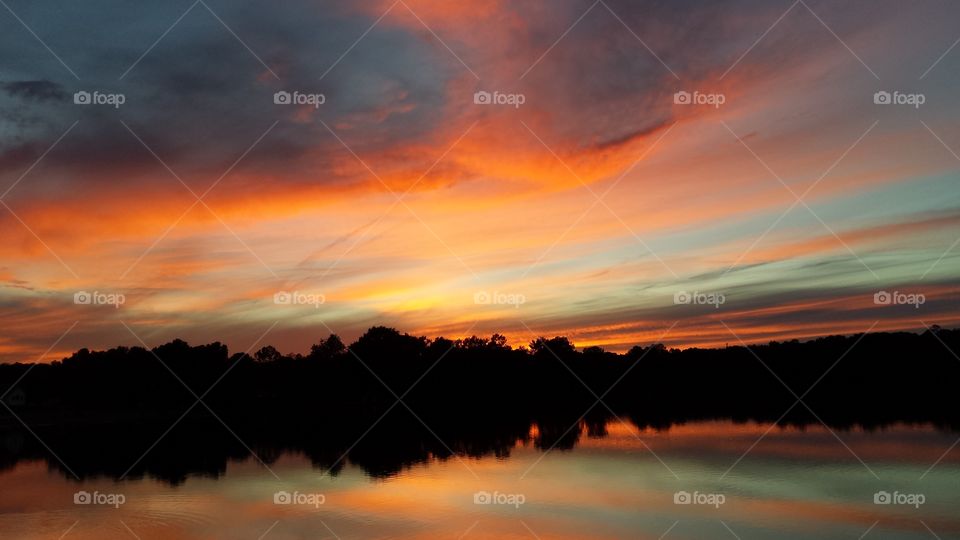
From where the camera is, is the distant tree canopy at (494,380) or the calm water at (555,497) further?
the distant tree canopy at (494,380)

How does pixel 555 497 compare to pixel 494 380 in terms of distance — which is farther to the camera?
pixel 494 380

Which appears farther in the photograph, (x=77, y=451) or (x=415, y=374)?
(x=415, y=374)

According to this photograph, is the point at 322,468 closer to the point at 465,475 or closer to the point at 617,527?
the point at 465,475

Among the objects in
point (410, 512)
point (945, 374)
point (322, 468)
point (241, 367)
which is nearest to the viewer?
point (410, 512)

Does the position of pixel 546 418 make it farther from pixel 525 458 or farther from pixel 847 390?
pixel 847 390

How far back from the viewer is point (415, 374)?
275ft

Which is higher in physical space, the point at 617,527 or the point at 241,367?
the point at 241,367

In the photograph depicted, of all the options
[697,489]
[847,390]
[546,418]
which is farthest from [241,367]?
[697,489]

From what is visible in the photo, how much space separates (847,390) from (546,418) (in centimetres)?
3352

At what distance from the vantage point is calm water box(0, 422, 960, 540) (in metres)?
17.9

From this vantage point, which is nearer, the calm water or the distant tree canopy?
the calm water

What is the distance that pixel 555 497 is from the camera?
21656mm

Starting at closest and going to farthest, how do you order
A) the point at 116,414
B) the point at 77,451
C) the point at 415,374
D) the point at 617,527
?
the point at 617,527
the point at 77,451
the point at 116,414
the point at 415,374

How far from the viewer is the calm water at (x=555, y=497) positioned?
17.9 meters
